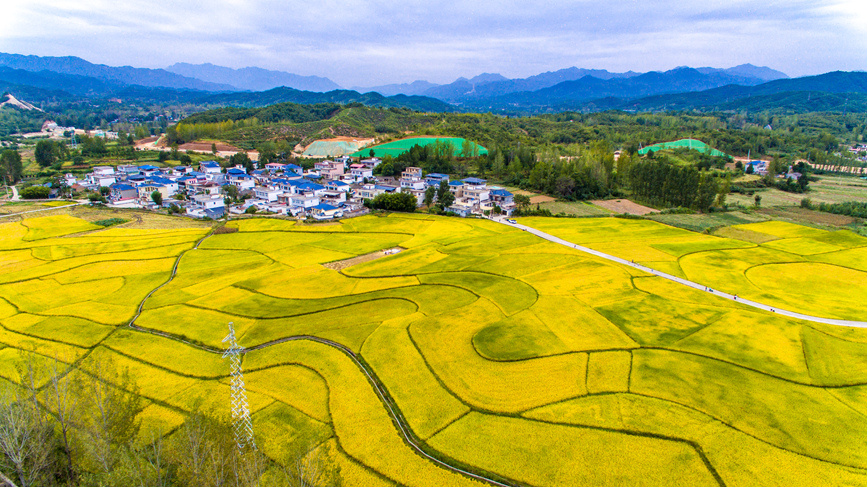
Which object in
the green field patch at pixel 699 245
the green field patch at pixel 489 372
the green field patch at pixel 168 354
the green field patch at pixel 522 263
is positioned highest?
the green field patch at pixel 699 245

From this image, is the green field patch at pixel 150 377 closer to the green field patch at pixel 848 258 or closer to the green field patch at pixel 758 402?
the green field patch at pixel 758 402

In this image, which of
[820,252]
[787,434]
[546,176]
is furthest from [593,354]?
[546,176]

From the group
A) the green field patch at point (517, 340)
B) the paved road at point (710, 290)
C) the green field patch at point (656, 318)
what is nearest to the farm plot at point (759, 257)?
the paved road at point (710, 290)

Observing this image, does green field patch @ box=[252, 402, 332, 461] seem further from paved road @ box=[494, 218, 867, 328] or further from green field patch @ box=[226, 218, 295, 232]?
green field patch @ box=[226, 218, 295, 232]

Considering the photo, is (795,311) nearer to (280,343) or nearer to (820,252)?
(820,252)

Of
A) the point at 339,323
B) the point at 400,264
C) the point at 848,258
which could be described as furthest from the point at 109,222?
the point at 848,258

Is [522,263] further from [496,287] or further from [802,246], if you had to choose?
[802,246]
